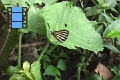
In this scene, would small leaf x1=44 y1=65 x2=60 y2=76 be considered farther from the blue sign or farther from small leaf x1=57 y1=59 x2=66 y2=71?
the blue sign

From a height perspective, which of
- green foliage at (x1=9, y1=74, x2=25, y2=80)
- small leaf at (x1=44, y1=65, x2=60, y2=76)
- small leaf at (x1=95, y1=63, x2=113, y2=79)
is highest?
green foliage at (x1=9, y1=74, x2=25, y2=80)

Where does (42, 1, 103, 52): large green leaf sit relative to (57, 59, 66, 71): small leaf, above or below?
above

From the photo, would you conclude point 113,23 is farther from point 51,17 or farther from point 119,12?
point 119,12

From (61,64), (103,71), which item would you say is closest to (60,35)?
(61,64)

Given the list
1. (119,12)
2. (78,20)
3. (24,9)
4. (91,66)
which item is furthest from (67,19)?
(119,12)

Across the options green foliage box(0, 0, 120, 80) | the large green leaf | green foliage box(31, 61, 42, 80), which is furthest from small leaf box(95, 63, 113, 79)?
green foliage box(31, 61, 42, 80)

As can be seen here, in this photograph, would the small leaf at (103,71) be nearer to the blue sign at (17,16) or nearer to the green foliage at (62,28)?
the green foliage at (62,28)

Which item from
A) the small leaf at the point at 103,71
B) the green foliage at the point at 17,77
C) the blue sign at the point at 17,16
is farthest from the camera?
the small leaf at the point at 103,71

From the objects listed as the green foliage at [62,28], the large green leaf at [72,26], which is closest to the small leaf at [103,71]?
the green foliage at [62,28]
